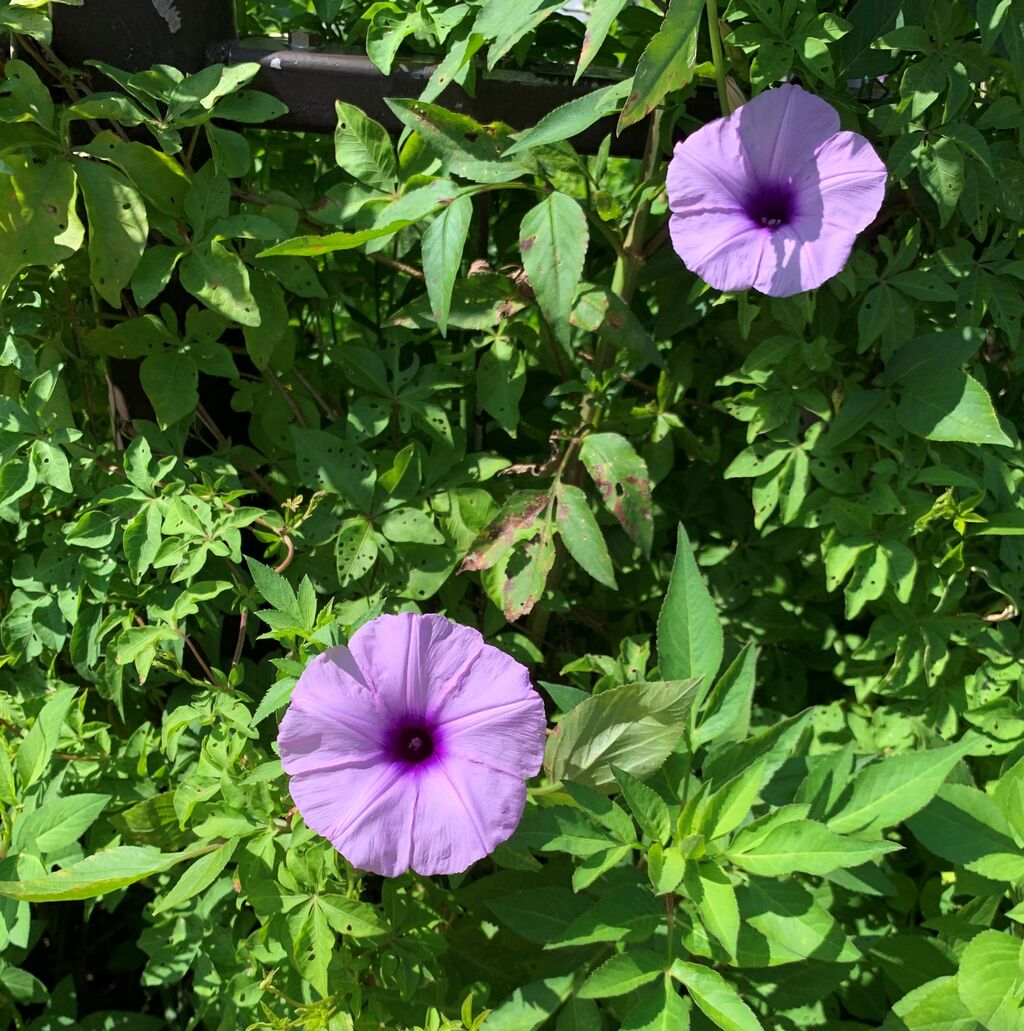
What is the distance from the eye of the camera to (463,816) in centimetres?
111

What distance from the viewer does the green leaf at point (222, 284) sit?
145 cm

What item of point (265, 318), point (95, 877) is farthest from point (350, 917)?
point (265, 318)

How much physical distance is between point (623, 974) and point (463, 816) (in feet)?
0.84

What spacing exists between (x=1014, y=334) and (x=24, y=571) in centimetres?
149

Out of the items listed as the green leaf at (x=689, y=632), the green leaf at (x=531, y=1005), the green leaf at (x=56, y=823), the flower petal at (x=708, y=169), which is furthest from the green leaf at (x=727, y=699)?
the green leaf at (x=56, y=823)

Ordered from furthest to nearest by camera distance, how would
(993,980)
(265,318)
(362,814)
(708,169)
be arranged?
(265,318), (708,169), (993,980), (362,814)

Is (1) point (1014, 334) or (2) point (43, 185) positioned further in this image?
(1) point (1014, 334)

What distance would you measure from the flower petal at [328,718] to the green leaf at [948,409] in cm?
87

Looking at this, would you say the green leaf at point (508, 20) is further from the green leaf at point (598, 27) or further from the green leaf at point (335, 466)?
the green leaf at point (335, 466)

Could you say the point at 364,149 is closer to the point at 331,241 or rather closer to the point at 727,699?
the point at 331,241

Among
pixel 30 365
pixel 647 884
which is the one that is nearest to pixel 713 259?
pixel 647 884

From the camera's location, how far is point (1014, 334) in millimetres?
1511

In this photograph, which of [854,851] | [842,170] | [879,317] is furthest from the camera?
[879,317]

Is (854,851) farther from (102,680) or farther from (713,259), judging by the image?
(102,680)
